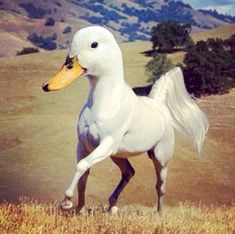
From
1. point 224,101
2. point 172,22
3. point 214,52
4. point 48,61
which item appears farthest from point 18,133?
point 172,22

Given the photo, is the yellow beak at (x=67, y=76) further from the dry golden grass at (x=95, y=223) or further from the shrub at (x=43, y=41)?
the shrub at (x=43, y=41)

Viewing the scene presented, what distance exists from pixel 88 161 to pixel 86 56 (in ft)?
2.84

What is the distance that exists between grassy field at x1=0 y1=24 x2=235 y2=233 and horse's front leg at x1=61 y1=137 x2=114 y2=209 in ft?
0.58

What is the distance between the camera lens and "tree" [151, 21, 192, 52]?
46906 millimetres

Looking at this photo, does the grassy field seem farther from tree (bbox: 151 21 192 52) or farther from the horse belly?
tree (bbox: 151 21 192 52)

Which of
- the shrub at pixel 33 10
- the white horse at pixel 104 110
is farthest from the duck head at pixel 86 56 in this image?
the shrub at pixel 33 10

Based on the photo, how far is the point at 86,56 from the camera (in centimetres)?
626

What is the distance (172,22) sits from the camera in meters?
48.3

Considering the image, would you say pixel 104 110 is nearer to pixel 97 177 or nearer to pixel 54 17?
pixel 97 177

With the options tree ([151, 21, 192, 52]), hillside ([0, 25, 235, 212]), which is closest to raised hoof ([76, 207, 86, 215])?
hillside ([0, 25, 235, 212])

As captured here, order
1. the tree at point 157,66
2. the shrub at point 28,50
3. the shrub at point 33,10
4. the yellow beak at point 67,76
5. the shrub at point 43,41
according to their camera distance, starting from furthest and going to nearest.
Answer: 1. the shrub at point 33,10
2. the shrub at point 43,41
3. the shrub at point 28,50
4. the tree at point 157,66
5. the yellow beak at point 67,76

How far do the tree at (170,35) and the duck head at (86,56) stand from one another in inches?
1584

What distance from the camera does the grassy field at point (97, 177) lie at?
6156 millimetres

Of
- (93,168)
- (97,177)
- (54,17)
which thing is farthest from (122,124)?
(54,17)
